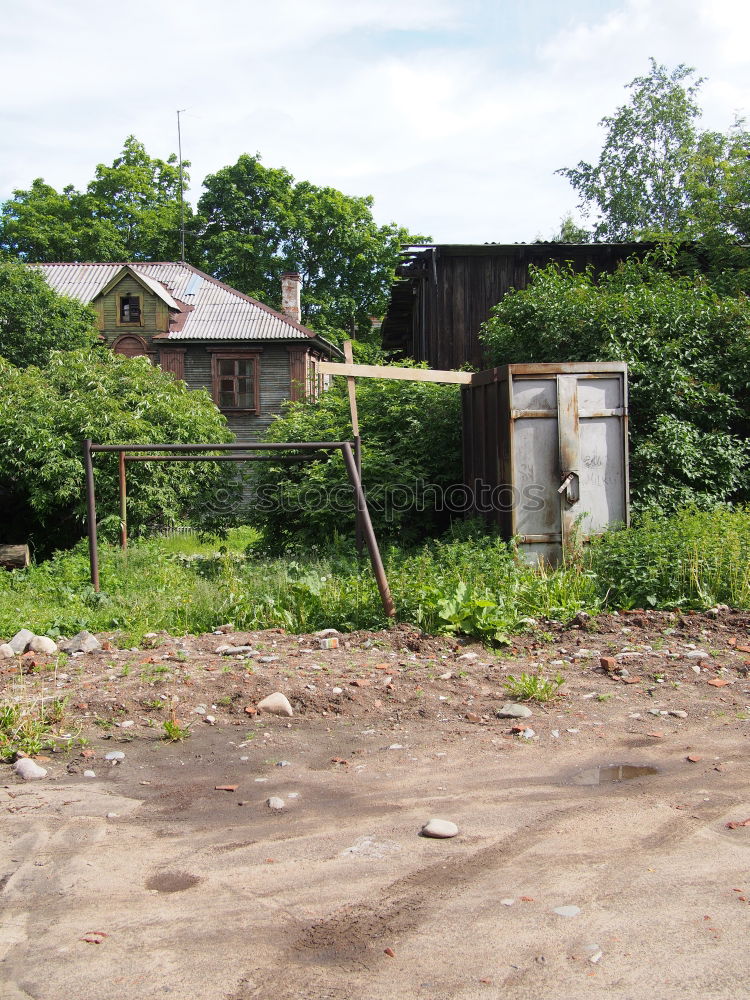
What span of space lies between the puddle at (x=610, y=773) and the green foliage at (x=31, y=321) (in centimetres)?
2438

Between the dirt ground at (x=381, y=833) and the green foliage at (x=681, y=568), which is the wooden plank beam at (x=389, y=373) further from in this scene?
the dirt ground at (x=381, y=833)

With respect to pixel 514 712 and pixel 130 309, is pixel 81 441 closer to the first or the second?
pixel 514 712

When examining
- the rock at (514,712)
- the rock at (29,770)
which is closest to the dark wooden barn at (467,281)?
the rock at (514,712)

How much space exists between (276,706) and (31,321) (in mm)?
23614

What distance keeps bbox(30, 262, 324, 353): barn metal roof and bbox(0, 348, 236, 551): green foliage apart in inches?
664

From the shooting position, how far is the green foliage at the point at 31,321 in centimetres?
2569

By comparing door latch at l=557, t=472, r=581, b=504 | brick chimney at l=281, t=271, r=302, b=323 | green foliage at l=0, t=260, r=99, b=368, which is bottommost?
door latch at l=557, t=472, r=581, b=504

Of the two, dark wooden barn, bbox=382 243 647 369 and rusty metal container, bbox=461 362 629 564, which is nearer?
rusty metal container, bbox=461 362 629 564

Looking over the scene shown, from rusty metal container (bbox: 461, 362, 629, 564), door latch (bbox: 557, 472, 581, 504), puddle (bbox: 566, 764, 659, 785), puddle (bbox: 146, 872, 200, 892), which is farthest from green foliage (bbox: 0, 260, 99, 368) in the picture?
puddle (bbox: 146, 872, 200, 892)

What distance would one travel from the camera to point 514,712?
5.20 m

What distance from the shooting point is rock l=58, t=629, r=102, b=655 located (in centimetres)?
658

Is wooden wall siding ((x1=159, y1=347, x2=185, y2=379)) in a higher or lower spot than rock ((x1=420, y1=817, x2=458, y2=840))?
higher

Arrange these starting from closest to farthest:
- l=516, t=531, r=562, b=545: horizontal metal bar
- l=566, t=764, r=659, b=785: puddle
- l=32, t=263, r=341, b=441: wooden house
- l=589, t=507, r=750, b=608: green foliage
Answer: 1. l=566, t=764, r=659, b=785: puddle
2. l=589, t=507, r=750, b=608: green foliage
3. l=516, t=531, r=562, b=545: horizontal metal bar
4. l=32, t=263, r=341, b=441: wooden house

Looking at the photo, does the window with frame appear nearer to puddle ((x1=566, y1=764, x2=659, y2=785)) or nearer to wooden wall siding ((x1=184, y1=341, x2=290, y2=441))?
wooden wall siding ((x1=184, y1=341, x2=290, y2=441))
